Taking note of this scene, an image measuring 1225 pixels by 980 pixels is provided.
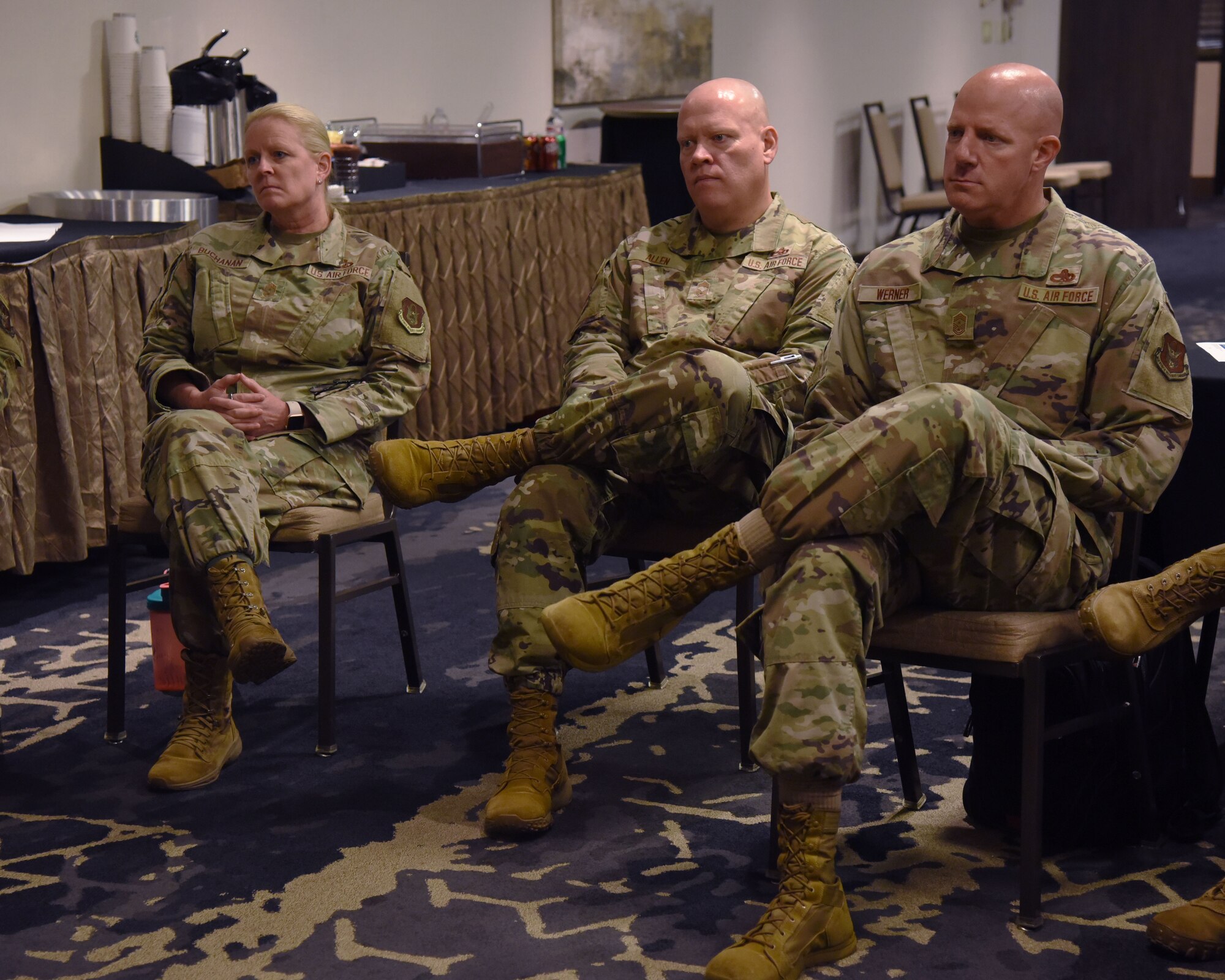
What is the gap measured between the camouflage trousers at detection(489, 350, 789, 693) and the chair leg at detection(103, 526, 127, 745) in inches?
31.3

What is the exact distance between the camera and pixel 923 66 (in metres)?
11.0

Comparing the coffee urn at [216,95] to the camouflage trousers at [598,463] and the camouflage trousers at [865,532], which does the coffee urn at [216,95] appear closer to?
the camouflage trousers at [598,463]

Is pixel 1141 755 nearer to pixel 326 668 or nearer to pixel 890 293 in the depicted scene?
pixel 890 293

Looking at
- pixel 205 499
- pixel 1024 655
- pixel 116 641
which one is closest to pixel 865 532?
pixel 1024 655

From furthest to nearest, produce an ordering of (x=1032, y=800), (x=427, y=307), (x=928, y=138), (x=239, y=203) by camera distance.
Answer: (x=928, y=138) → (x=427, y=307) → (x=239, y=203) → (x=1032, y=800)

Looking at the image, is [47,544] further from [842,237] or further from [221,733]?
[842,237]

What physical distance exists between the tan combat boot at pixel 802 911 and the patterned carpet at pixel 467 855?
0.04 meters

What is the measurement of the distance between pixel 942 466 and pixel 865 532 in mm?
136

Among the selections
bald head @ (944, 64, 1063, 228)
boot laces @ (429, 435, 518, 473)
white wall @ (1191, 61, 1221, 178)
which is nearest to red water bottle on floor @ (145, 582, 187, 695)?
boot laces @ (429, 435, 518, 473)

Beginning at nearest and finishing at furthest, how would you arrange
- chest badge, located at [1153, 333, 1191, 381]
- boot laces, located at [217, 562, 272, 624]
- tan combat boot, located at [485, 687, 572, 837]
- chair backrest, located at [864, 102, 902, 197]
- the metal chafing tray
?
chest badge, located at [1153, 333, 1191, 381] < tan combat boot, located at [485, 687, 572, 837] < boot laces, located at [217, 562, 272, 624] < the metal chafing tray < chair backrest, located at [864, 102, 902, 197]

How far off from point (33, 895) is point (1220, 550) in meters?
1.76

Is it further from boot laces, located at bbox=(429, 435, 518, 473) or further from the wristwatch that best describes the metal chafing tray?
boot laces, located at bbox=(429, 435, 518, 473)

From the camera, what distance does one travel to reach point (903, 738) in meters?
2.47

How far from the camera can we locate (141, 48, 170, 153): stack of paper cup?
4469 mm
